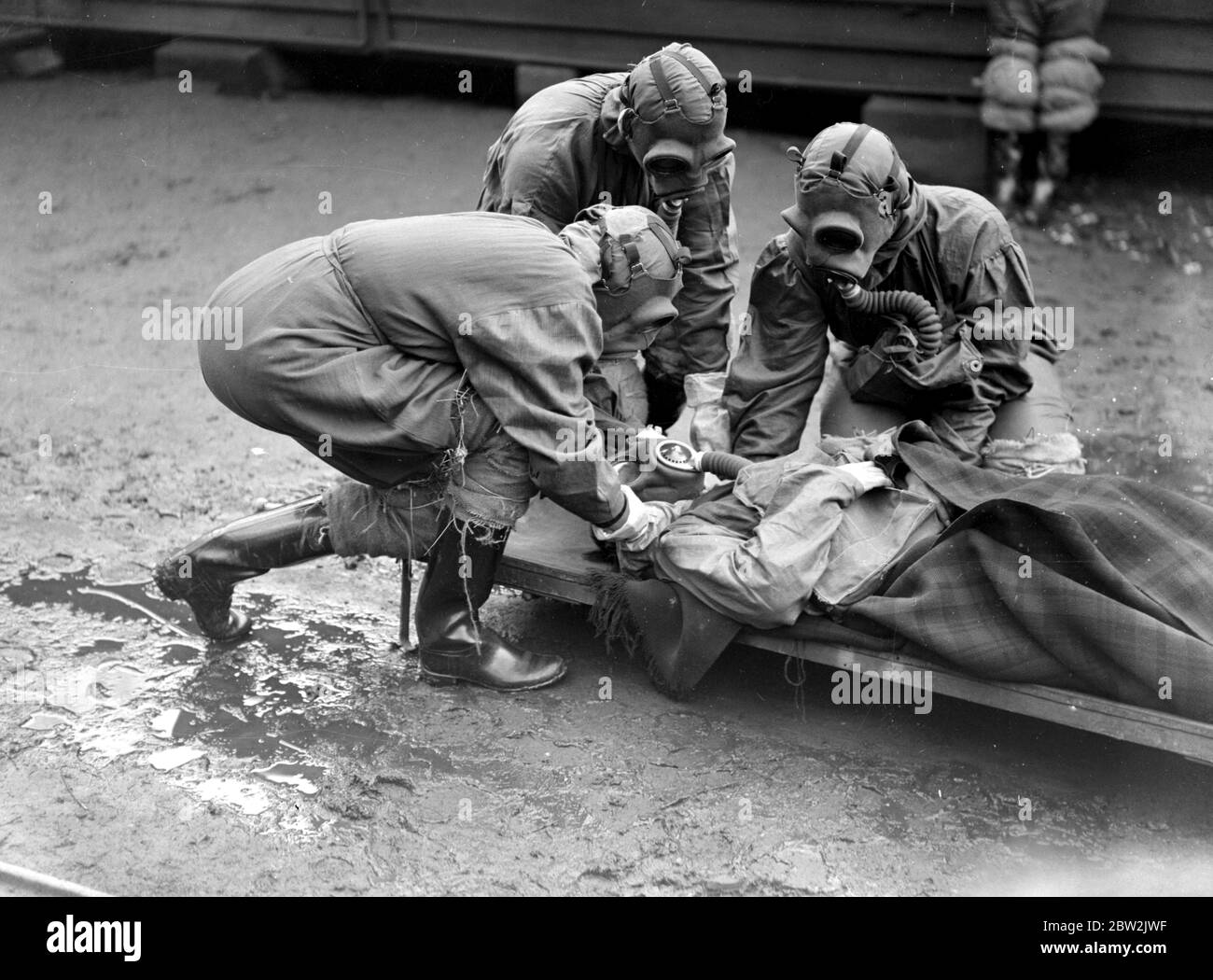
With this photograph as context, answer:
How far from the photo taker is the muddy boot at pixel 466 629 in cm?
368

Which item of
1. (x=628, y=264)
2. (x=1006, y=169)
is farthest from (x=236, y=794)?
(x=1006, y=169)

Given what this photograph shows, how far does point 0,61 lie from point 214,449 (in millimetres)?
4857

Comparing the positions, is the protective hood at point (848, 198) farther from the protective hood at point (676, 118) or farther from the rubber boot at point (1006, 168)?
the rubber boot at point (1006, 168)

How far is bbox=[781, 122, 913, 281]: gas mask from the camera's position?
12.0 feet

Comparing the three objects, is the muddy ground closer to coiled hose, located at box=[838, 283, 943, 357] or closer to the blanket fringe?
the blanket fringe

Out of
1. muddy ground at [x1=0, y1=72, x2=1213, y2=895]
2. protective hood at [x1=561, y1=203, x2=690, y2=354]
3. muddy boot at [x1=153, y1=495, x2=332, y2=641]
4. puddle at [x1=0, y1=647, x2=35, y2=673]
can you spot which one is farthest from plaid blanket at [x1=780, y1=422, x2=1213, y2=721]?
puddle at [x1=0, y1=647, x2=35, y2=673]

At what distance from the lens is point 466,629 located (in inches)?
149

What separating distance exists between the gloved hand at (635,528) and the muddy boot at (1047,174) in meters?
4.00

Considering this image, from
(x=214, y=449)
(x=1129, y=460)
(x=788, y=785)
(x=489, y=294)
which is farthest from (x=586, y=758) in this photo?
(x=1129, y=460)

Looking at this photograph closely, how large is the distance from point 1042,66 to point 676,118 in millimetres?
3632

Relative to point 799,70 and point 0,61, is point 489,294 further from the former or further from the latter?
point 0,61

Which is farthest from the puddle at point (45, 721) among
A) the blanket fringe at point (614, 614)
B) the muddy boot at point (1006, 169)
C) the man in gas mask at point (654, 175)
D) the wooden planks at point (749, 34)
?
the muddy boot at point (1006, 169)

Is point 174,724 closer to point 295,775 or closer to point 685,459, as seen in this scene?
point 295,775

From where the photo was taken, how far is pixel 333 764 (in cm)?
350
